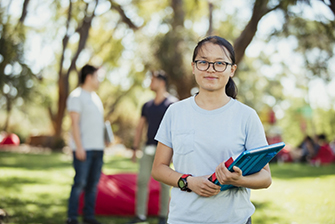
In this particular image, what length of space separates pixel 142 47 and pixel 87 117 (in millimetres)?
6355

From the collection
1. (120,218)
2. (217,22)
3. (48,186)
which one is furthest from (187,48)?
(217,22)

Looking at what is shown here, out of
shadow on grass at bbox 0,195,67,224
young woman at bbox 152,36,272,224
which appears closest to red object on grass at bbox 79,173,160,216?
shadow on grass at bbox 0,195,67,224

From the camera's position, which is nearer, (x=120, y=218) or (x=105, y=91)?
(x=120, y=218)

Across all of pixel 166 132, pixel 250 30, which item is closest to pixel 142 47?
pixel 250 30

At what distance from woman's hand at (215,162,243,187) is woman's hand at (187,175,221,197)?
71 millimetres

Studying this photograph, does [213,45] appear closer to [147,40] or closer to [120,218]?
[120,218]

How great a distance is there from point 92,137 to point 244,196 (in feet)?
9.47

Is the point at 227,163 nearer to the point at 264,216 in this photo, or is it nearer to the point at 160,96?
the point at 160,96

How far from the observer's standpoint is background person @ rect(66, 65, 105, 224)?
441 centimetres

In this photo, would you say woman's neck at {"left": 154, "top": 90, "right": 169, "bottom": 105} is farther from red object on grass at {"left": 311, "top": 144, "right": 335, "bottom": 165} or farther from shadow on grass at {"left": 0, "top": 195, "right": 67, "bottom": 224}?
red object on grass at {"left": 311, "top": 144, "right": 335, "bottom": 165}

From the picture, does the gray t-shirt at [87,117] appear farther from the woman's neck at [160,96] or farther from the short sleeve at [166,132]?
the short sleeve at [166,132]

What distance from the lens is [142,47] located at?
10.6 m

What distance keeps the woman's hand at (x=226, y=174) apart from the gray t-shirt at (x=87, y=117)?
300cm

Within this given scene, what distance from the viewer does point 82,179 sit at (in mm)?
4418
